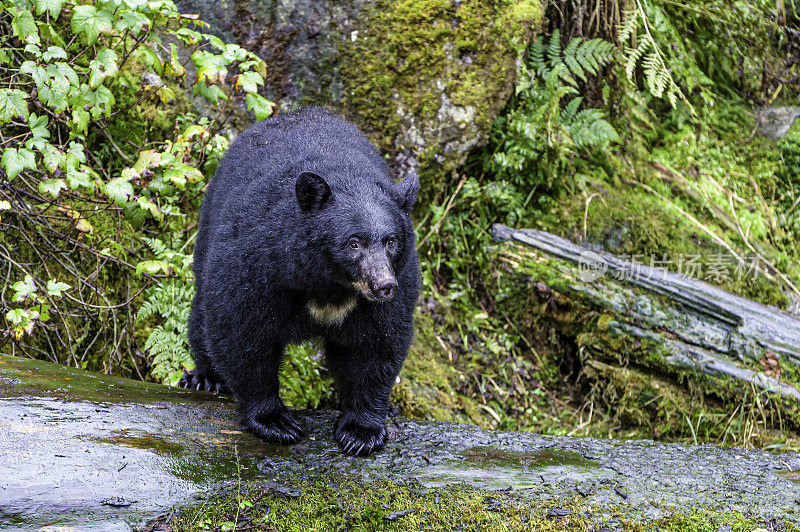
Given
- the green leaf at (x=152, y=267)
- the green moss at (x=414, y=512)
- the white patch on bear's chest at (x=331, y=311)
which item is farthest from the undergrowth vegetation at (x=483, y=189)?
the green moss at (x=414, y=512)

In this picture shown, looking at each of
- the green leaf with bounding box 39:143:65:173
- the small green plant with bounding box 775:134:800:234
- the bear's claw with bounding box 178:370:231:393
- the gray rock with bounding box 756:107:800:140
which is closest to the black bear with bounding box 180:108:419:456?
the green leaf with bounding box 39:143:65:173

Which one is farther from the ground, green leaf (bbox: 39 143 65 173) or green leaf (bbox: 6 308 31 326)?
green leaf (bbox: 39 143 65 173)

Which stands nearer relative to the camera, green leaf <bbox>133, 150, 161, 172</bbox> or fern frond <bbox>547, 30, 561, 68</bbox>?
green leaf <bbox>133, 150, 161, 172</bbox>

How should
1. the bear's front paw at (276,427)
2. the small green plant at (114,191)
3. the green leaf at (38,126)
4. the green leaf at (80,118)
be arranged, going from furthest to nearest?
the small green plant at (114,191) < the green leaf at (80,118) < the green leaf at (38,126) < the bear's front paw at (276,427)

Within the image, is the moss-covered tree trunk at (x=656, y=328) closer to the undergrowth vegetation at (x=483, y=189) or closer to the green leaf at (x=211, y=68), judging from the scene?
the undergrowth vegetation at (x=483, y=189)

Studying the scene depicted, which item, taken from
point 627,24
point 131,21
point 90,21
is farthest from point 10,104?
point 627,24

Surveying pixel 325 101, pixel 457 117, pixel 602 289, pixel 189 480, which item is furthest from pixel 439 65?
pixel 189 480

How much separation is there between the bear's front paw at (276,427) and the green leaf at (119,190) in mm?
1764

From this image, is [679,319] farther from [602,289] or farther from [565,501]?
[565,501]

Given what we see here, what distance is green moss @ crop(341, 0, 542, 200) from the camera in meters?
6.30

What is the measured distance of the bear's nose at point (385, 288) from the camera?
3.35 meters

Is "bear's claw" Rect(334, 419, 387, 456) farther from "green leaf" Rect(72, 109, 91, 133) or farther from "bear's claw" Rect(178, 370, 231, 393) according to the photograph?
"green leaf" Rect(72, 109, 91, 133)

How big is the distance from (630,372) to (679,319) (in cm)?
64

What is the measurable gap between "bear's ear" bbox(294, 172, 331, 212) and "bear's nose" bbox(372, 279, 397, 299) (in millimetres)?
528
